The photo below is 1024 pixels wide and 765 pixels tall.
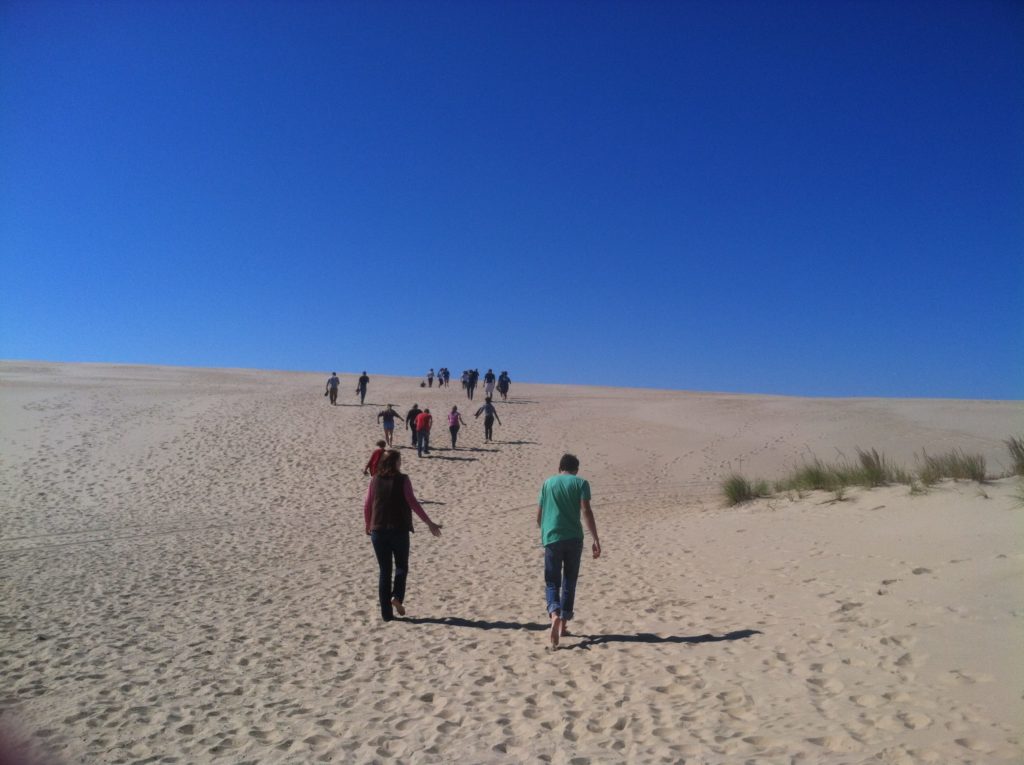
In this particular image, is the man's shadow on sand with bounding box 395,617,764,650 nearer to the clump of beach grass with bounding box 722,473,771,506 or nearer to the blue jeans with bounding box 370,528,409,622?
the blue jeans with bounding box 370,528,409,622

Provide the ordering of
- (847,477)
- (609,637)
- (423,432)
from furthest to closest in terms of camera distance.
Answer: (423,432) < (847,477) < (609,637)

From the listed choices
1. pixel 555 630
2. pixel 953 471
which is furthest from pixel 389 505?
pixel 953 471

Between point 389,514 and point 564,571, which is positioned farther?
point 389,514

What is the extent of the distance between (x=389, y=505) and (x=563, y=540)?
2074 millimetres

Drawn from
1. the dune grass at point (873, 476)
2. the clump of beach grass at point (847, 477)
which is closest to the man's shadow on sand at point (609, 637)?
the dune grass at point (873, 476)

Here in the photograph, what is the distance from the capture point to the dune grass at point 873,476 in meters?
11.4

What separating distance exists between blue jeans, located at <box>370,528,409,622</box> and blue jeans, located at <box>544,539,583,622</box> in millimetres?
1740

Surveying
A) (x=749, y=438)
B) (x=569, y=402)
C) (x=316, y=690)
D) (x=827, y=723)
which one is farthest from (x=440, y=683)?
(x=569, y=402)

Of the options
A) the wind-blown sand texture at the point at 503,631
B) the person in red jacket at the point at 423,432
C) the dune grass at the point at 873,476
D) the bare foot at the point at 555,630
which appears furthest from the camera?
the person in red jacket at the point at 423,432

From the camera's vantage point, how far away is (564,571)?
6.41 meters

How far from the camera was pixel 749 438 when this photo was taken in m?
26.1

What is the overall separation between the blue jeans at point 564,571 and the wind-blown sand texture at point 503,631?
1.31 ft

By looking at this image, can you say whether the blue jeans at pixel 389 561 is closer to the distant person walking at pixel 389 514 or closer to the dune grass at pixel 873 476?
the distant person walking at pixel 389 514

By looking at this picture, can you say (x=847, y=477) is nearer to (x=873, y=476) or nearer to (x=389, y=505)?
(x=873, y=476)
